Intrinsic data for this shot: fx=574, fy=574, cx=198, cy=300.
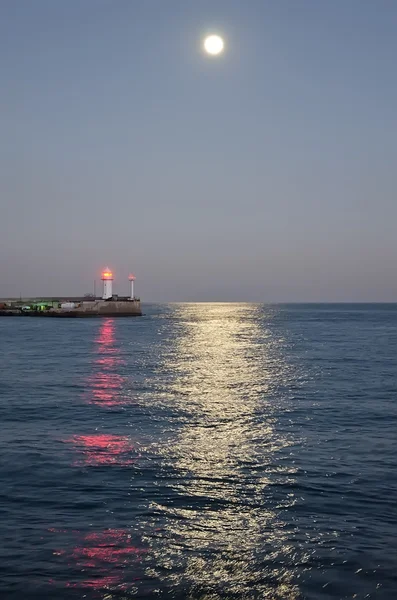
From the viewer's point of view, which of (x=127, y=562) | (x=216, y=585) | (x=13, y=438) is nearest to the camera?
(x=216, y=585)

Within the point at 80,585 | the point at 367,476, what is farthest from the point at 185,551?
the point at 367,476

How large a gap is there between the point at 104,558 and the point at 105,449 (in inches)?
373

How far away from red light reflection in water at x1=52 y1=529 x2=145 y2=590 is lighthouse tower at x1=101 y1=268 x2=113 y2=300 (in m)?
143

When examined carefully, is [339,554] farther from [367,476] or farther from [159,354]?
[159,354]

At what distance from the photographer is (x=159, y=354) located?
6050cm

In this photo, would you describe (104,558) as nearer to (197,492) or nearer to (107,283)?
(197,492)

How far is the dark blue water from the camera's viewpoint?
11227 mm

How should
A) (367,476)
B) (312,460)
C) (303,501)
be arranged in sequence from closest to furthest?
(303,501), (367,476), (312,460)

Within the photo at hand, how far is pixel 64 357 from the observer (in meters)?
55.1

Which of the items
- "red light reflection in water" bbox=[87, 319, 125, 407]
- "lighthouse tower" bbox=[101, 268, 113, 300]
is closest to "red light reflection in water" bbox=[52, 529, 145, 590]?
"red light reflection in water" bbox=[87, 319, 125, 407]

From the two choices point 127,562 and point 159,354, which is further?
point 159,354

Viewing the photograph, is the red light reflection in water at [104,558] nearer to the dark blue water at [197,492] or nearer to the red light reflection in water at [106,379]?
the dark blue water at [197,492]

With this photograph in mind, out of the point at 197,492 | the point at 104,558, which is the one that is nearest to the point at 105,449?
the point at 197,492

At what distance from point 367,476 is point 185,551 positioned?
8.03 meters
